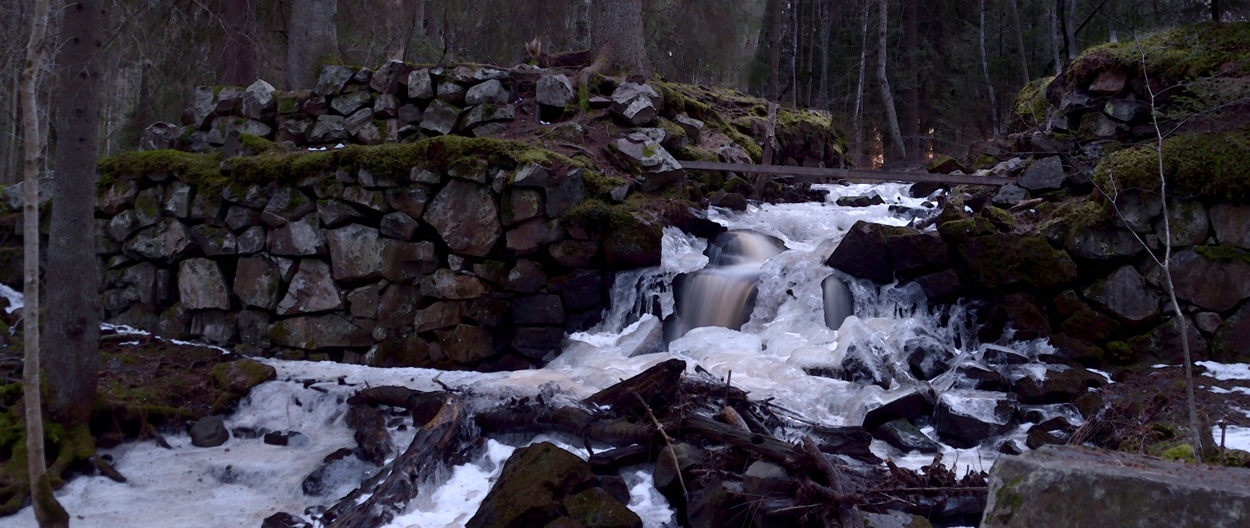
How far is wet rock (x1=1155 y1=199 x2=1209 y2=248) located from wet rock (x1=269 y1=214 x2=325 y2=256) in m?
8.07

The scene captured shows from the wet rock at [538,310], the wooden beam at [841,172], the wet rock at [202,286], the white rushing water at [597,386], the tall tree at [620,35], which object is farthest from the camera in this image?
the tall tree at [620,35]

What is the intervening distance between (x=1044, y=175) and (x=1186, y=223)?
154cm

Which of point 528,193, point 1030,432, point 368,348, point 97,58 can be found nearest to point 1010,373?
point 1030,432

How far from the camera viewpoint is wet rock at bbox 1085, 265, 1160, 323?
6434 millimetres

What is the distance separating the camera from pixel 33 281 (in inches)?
165

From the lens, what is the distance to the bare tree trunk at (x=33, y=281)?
4105 millimetres

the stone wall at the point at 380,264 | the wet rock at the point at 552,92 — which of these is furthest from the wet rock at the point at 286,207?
the wet rock at the point at 552,92

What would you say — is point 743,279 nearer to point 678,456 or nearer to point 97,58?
point 678,456

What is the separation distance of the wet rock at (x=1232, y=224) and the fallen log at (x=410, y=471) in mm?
6557

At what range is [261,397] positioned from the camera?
6.55 m

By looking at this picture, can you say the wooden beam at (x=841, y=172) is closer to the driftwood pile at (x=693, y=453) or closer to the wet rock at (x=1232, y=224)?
the wet rock at (x=1232, y=224)

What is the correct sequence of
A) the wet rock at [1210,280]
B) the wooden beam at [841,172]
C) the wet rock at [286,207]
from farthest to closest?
the wooden beam at [841,172]
the wet rock at [286,207]
the wet rock at [1210,280]

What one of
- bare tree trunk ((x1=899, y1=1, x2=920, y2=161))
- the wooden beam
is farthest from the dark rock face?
bare tree trunk ((x1=899, y1=1, x2=920, y2=161))

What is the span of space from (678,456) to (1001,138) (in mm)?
9539
